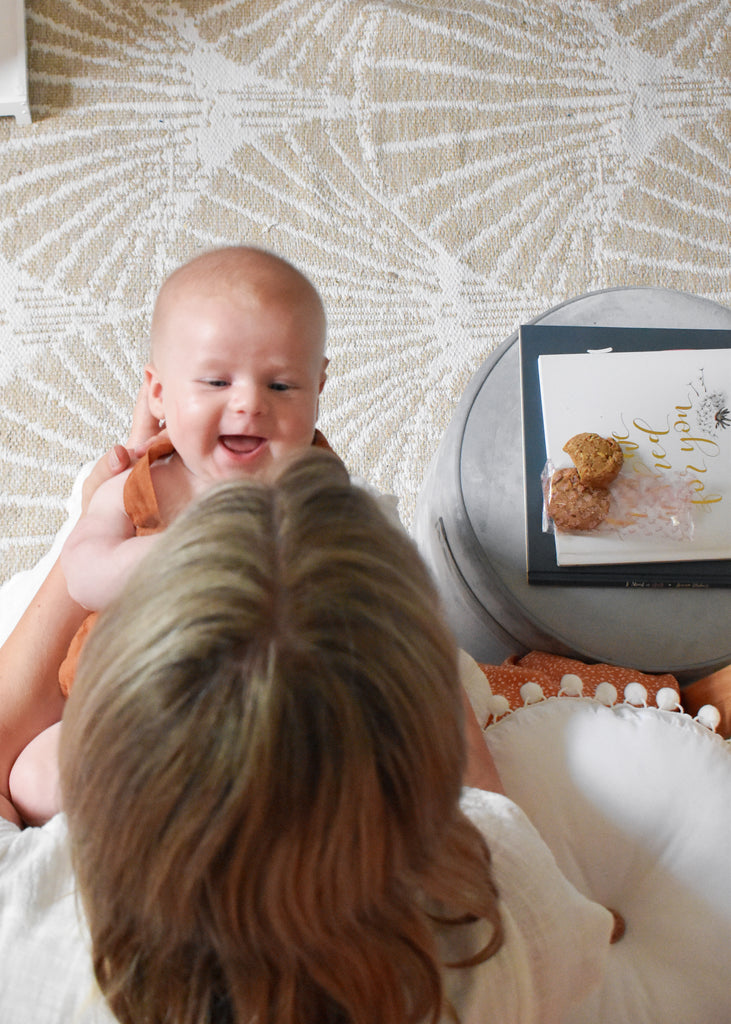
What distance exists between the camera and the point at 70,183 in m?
1.53

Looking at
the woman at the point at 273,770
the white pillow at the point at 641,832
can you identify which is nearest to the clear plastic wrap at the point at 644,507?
the white pillow at the point at 641,832

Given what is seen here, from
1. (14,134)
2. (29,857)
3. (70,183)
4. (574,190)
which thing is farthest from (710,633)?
(14,134)

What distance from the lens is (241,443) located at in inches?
33.7

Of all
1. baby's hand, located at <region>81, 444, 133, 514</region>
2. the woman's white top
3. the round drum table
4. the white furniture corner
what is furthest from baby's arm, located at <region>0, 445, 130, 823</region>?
the white furniture corner

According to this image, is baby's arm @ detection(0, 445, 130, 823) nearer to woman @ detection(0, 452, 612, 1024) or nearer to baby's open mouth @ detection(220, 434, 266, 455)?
baby's open mouth @ detection(220, 434, 266, 455)

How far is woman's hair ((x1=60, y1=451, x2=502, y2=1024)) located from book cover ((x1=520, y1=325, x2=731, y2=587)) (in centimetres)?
53

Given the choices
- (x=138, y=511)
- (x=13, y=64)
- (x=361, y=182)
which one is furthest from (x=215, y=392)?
(x=13, y=64)

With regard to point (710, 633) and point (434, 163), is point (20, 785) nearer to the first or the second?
point (710, 633)

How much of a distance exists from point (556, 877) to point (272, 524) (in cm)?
33

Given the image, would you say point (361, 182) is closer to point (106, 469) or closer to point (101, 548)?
point (106, 469)

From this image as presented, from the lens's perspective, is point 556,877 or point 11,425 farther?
point 11,425

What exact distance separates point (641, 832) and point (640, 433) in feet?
1.47

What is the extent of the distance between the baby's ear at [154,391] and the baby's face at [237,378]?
0.04m

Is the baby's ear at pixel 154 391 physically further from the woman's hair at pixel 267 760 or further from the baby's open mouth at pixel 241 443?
the woman's hair at pixel 267 760
